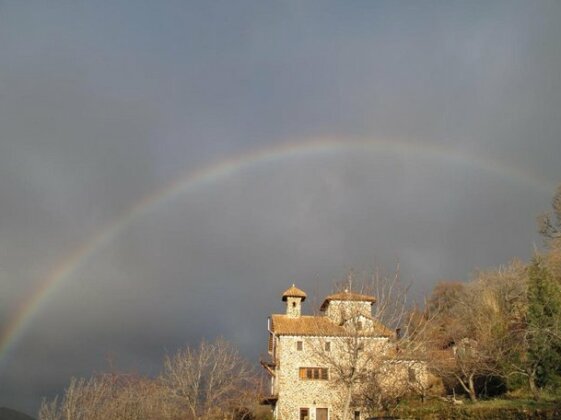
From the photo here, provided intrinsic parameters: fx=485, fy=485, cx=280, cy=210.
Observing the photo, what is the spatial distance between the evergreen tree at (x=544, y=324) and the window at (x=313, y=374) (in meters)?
19.3

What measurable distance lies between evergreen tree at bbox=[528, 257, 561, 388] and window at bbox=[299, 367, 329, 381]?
1925cm

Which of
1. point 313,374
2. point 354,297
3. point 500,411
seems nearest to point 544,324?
point 500,411

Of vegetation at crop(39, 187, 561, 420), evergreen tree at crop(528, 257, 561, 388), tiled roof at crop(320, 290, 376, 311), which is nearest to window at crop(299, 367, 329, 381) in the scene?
vegetation at crop(39, 187, 561, 420)

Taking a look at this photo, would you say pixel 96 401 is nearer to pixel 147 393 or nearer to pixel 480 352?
pixel 147 393

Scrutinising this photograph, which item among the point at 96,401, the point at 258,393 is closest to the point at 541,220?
the point at 258,393

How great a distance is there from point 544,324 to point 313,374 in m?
21.4

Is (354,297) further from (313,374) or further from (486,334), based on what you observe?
(313,374)

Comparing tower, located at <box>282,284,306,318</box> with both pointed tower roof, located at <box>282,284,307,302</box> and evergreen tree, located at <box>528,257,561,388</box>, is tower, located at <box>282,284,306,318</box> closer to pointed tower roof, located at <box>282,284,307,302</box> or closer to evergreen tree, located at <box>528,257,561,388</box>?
pointed tower roof, located at <box>282,284,307,302</box>

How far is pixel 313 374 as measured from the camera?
46.1 metres

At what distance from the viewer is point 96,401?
4584 cm

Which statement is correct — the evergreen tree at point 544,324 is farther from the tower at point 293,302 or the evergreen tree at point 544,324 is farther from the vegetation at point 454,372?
the tower at point 293,302

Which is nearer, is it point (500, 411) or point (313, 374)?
point (500, 411)

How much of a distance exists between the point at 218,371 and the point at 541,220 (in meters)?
37.6

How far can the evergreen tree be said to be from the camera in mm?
30961
